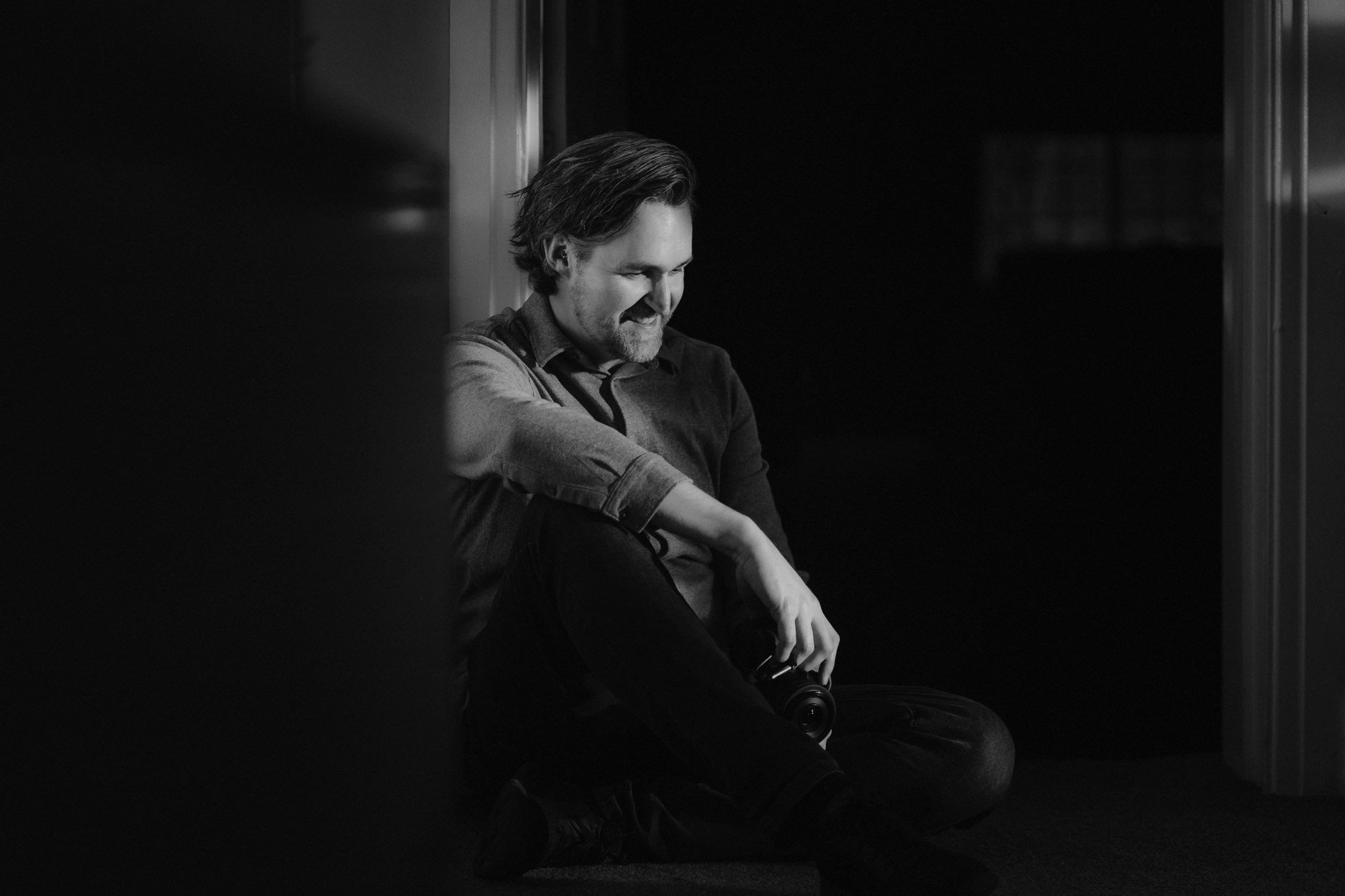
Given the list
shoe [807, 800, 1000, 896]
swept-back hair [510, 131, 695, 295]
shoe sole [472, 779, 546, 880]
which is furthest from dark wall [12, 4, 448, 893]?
swept-back hair [510, 131, 695, 295]

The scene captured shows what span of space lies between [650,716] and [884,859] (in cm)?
24

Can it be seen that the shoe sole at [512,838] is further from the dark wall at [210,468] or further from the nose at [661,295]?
the dark wall at [210,468]

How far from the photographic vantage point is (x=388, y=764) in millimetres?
192

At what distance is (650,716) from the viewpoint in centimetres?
98

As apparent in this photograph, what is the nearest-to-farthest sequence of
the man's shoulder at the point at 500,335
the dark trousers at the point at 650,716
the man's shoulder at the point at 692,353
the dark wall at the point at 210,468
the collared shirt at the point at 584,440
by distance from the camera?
the dark wall at the point at 210,468 → the dark trousers at the point at 650,716 → the collared shirt at the point at 584,440 → the man's shoulder at the point at 500,335 → the man's shoulder at the point at 692,353

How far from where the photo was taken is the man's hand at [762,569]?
105cm

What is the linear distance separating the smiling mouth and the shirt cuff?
0.31 meters

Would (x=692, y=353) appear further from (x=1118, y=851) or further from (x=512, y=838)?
(x=1118, y=851)

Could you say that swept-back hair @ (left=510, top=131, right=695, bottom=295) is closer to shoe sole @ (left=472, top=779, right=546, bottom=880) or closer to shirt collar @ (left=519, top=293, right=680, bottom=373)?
shirt collar @ (left=519, top=293, right=680, bottom=373)

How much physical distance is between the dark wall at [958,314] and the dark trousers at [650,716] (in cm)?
54

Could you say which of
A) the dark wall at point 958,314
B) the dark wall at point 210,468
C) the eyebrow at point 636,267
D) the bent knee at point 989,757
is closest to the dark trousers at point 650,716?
the bent knee at point 989,757

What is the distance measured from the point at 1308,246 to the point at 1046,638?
2.22 ft

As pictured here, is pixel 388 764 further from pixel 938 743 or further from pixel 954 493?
pixel 954 493

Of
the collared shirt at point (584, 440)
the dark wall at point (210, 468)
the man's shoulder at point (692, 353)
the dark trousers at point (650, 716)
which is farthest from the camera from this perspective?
the man's shoulder at point (692, 353)
